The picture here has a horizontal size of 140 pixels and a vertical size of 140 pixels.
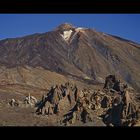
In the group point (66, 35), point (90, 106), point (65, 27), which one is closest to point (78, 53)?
point (66, 35)

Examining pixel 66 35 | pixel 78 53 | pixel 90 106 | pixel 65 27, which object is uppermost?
pixel 65 27

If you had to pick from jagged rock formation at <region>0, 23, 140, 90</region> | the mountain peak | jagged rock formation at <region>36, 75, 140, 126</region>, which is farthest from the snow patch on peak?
jagged rock formation at <region>36, 75, 140, 126</region>

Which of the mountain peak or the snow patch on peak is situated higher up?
the mountain peak

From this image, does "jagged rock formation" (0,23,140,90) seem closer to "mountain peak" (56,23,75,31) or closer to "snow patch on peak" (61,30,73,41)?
"snow patch on peak" (61,30,73,41)

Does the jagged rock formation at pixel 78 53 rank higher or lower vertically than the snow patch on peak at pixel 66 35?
lower

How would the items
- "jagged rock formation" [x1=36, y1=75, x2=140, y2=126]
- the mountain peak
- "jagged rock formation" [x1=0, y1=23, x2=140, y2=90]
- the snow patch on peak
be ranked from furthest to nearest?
the mountain peak
the snow patch on peak
"jagged rock formation" [x1=0, y1=23, x2=140, y2=90]
"jagged rock formation" [x1=36, y1=75, x2=140, y2=126]

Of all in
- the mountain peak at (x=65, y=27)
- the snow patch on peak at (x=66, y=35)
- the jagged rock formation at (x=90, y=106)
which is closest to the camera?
the jagged rock formation at (x=90, y=106)

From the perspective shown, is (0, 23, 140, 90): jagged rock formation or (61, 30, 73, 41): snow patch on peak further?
(61, 30, 73, 41): snow patch on peak

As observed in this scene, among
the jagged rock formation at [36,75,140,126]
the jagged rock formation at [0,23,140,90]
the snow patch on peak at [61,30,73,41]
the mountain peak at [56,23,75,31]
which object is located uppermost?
the mountain peak at [56,23,75,31]

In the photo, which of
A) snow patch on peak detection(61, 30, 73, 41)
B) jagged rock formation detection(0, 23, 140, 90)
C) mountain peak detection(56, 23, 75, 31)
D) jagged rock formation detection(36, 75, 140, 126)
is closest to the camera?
jagged rock formation detection(36, 75, 140, 126)

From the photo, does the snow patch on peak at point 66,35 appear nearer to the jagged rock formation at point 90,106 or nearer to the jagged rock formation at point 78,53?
the jagged rock formation at point 78,53

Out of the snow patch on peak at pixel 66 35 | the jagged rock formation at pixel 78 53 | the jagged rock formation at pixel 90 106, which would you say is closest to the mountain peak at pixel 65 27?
the jagged rock formation at pixel 78 53

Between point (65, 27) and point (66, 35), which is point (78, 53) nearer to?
point (66, 35)
